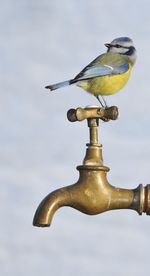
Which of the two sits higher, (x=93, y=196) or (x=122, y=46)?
(x=122, y=46)

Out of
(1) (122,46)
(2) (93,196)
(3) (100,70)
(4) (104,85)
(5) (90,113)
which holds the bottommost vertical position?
(2) (93,196)

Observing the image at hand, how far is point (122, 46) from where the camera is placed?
555 centimetres

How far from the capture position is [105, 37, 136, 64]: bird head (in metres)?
5.49

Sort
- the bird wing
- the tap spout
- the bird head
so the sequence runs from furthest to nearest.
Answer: the bird head, the bird wing, the tap spout

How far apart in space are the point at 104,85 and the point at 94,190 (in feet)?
4.52

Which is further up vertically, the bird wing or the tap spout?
the bird wing

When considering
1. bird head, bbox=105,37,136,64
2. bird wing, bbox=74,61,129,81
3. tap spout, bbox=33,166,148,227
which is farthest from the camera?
bird head, bbox=105,37,136,64

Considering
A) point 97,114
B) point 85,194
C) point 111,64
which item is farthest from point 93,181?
point 111,64

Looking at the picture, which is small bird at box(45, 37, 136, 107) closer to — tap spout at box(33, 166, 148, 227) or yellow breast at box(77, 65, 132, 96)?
yellow breast at box(77, 65, 132, 96)

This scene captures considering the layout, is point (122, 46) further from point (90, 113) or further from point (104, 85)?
point (90, 113)

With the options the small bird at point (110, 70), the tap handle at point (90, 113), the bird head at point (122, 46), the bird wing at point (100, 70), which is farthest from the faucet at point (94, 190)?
the bird head at point (122, 46)

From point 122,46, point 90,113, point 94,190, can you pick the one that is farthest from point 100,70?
point 94,190

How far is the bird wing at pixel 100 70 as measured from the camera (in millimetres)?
5230

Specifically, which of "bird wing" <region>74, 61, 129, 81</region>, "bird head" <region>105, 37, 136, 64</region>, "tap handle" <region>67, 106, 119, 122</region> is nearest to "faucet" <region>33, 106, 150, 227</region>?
"tap handle" <region>67, 106, 119, 122</region>
